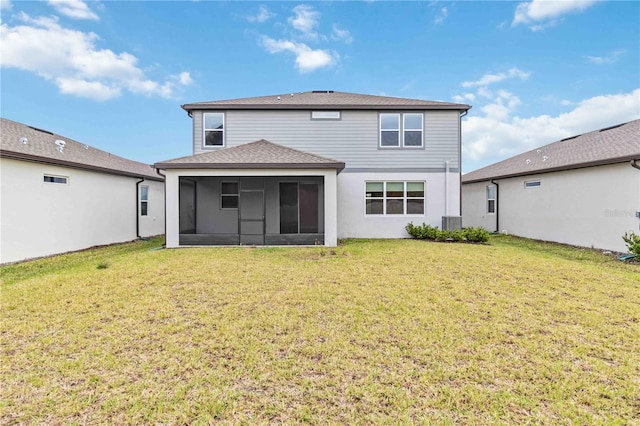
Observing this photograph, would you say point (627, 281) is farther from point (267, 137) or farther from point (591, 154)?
point (267, 137)

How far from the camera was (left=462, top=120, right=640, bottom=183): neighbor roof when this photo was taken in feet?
32.6

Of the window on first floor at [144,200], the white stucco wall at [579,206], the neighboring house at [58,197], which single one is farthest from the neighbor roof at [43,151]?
the white stucco wall at [579,206]

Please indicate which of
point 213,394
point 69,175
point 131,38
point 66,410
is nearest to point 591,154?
point 213,394

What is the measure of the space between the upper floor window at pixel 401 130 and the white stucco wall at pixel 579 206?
5.72 m

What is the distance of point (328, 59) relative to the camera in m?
19.4

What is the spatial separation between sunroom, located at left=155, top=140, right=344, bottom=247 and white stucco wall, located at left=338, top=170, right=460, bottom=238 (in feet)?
3.74

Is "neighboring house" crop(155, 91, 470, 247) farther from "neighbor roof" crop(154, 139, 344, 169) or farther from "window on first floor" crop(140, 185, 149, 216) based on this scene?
"window on first floor" crop(140, 185, 149, 216)

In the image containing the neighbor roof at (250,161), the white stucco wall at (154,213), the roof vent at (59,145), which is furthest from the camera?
the white stucco wall at (154,213)

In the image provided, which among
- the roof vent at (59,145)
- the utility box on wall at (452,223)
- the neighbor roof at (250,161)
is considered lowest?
the utility box on wall at (452,223)

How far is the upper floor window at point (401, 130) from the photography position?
1300 centimetres

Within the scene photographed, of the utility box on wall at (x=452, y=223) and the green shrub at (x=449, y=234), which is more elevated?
the utility box on wall at (x=452, y=223)

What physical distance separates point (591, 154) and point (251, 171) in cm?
1248

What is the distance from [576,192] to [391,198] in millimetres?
6734

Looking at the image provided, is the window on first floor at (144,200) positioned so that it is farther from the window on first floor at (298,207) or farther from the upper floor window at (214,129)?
the window on first floor at (298,207)
